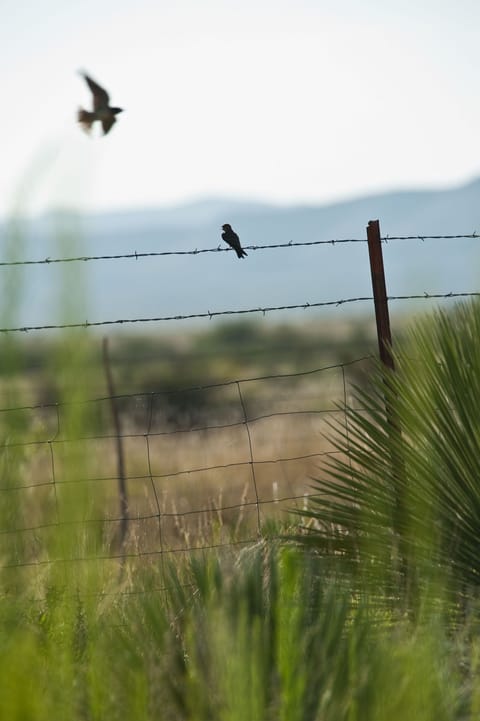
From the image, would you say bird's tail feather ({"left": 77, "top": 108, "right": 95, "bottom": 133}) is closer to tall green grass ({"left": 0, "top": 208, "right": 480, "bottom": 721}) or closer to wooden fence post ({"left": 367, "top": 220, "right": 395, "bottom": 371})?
tall green grass ({"left": 0, "top": 208, "right": 480, "bottom": 721})

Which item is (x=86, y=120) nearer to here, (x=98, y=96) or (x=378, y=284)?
(x=98, y=96)

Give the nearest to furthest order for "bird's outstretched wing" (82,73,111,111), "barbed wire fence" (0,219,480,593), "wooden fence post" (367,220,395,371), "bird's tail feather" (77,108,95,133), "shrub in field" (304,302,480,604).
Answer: "barbed wire fence" (0,219,480,593), "bird's tail feather" (77,108,95,133), "bird's outstretched wing" (82,73,111,111), "shrub in field" (304,302,480,604), "wooden fence post" (367,220,395,371)

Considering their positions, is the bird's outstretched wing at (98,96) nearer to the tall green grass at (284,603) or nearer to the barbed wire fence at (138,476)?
the barbed wire fence at (138,476)

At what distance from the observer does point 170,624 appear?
2477 millimetres

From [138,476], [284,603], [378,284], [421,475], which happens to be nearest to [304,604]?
[284,603]

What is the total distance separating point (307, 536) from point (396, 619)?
498 mm

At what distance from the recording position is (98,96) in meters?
2.46

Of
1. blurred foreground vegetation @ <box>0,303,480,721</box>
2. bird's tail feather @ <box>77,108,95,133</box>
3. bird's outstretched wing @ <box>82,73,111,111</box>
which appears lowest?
blurred foreground vegetation @ <box>0,303,480,721</box>

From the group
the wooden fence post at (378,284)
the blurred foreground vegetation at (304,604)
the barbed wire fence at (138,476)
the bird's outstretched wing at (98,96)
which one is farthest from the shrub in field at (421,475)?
the bird's outstretched wing at (98,96)

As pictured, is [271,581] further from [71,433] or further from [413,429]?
[71,433]

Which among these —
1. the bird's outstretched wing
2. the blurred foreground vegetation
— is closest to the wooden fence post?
the blurred foreground vegetation

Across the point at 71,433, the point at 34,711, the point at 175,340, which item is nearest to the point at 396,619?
the point at 34,711

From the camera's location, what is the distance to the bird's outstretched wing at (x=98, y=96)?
223cm

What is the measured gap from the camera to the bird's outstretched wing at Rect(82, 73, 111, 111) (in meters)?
2.23
